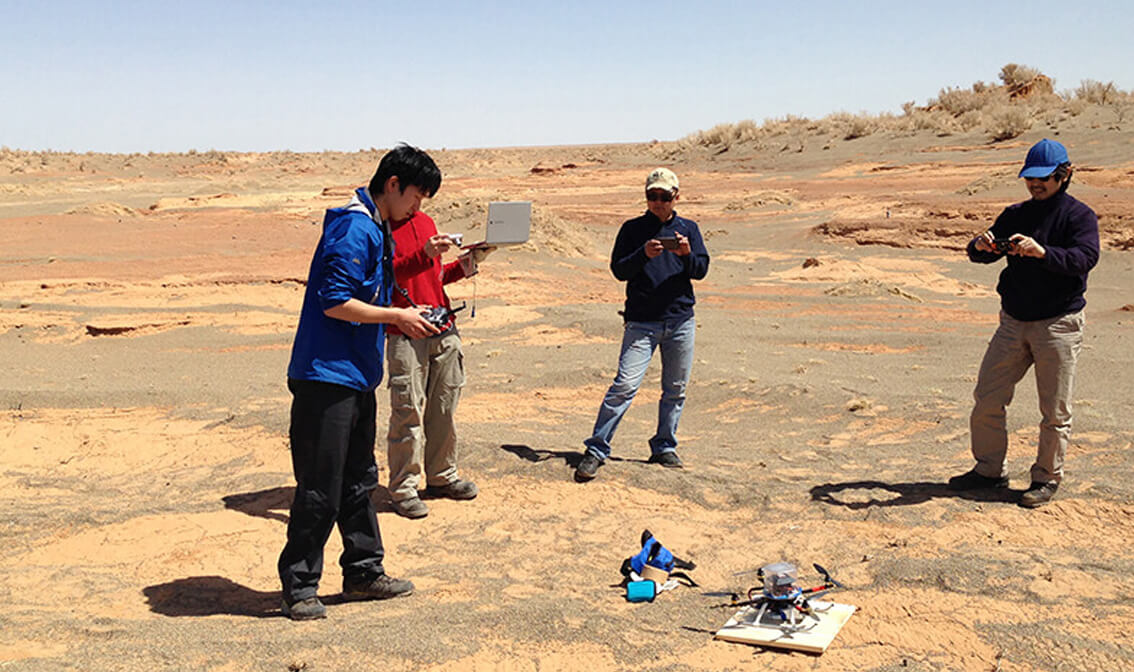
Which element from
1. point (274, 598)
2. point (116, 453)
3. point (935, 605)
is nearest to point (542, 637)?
point (274, 598)

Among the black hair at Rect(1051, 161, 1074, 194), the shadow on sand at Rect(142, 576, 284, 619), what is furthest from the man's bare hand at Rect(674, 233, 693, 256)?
the shadow on sand at Rect(142, 576, 284, 619)

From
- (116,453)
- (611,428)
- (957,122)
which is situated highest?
(957,122)

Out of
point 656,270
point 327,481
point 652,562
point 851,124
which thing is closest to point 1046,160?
point 656,270

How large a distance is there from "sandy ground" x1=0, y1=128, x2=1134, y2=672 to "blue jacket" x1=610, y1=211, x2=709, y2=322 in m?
1.05

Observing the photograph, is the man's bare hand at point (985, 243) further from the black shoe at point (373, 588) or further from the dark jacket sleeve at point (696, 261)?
the black shoe at point (373, 588)

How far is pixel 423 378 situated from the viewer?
5.77 metres

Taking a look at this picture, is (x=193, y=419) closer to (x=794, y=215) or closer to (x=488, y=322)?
(x=488, y=322)

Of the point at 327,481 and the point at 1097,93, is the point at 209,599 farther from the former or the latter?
the point at 1097,93

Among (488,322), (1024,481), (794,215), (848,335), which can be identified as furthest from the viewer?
(794,215)

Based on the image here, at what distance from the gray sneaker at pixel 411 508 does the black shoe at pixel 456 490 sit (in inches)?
12.1

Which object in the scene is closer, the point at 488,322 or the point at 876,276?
the point at 488,322

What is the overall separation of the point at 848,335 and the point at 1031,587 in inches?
344

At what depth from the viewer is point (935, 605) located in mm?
4422

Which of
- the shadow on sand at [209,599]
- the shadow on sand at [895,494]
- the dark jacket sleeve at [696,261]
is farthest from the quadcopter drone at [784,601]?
the dark jacket sleeve at [696,261]
